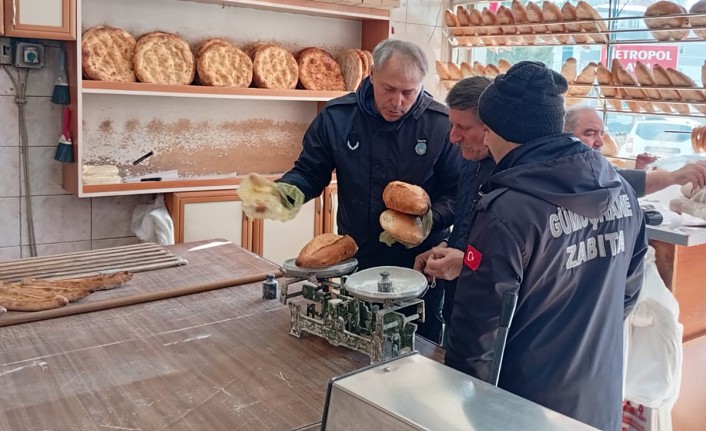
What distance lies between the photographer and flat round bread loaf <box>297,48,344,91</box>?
4.15 m

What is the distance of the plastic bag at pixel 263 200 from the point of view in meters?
2.11

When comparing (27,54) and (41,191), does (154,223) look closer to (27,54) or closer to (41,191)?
(41,191)

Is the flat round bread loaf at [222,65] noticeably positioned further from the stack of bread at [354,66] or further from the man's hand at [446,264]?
the man's hand at [446,264]

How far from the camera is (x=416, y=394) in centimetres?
92

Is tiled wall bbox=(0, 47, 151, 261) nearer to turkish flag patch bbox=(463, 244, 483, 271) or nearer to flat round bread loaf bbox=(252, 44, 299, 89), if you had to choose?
flat round bread loaf bbox=(252, 44, 299, 89)

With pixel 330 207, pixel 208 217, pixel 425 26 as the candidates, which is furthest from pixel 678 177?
pixel 425 26

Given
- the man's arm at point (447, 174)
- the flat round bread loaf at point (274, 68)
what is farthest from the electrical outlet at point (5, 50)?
the man's arm at point (447, 174)

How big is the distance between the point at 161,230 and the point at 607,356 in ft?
8.84

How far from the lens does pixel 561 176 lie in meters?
1.36

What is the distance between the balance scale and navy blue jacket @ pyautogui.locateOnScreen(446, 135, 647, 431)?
0.16m

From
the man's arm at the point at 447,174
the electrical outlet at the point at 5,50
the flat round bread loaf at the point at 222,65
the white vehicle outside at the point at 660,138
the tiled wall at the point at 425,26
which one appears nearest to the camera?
the man's arm at the point at 447,174

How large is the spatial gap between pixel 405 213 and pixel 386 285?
1.43 ft

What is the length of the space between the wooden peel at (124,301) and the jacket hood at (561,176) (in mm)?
1055

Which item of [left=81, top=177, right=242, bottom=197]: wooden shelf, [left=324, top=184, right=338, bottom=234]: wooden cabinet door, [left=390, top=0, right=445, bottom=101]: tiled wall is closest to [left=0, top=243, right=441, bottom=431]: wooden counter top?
[left=81, top=177, right=242, bottom=197]: wooden shelf
